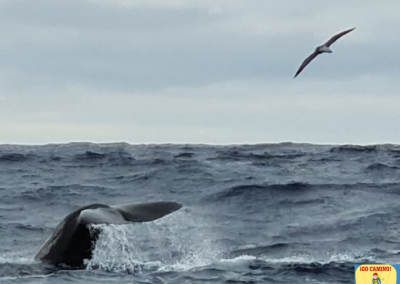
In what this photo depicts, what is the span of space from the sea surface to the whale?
0.17 metres

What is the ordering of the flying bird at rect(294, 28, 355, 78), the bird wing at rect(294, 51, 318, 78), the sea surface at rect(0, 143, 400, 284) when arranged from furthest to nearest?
the flying bird at rect(294, 28, 355, 78)
the bird wing at rect(294, 51, 318, 78)
the sea surface at rect(0, 143, 400, 284)

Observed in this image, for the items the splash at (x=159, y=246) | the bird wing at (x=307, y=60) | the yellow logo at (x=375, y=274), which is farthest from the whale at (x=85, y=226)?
the bird wing at (x=307, y=60)

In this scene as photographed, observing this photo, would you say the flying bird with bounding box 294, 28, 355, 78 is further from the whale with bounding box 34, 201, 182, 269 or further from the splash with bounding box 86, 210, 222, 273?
the whale with bounding box 34, 201, 182, 269

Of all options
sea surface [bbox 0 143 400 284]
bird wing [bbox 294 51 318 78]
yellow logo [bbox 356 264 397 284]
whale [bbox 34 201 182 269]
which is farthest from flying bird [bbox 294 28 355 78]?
whale [bbox 34 201 182 269]

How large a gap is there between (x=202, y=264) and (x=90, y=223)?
2.28m

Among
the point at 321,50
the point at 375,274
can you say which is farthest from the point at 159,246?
the point at 375,274

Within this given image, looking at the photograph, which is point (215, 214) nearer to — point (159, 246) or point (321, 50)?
point (159, 246)

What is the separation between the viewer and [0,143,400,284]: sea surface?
33.3 feet

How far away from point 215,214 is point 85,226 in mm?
7203

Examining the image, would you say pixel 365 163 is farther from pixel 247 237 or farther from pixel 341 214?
pixel 247 237

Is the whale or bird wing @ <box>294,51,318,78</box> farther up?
bird wing @ <box>294,51,318,78</box>

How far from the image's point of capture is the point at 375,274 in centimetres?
887

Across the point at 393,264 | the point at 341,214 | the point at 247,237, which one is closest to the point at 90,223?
the point at 393,264

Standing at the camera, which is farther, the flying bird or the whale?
the flying bird
